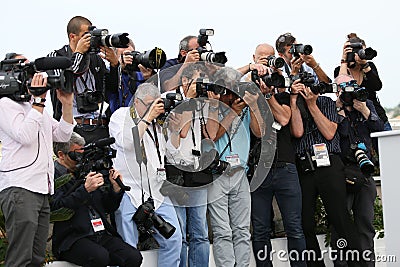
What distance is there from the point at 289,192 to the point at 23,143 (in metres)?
2.64

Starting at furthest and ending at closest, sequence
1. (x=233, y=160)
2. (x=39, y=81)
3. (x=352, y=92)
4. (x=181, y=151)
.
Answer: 1. (x=352, y=92)
2. (x=233, y=160)
3. (x=181, y=151)
4. (x=39, y=81)

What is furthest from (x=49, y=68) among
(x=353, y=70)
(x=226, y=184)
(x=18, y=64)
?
(x=353, y=70)

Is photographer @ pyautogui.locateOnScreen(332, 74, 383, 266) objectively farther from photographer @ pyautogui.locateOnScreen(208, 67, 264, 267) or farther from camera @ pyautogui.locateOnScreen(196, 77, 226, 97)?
camera @ pyautogui.locateOnScreen(196, 77, 226, 97)

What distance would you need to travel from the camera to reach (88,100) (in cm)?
625

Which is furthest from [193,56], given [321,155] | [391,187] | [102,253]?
[391,187]

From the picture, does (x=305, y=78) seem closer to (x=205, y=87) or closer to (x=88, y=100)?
(x=205, y=87)

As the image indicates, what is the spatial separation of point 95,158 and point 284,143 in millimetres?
1973

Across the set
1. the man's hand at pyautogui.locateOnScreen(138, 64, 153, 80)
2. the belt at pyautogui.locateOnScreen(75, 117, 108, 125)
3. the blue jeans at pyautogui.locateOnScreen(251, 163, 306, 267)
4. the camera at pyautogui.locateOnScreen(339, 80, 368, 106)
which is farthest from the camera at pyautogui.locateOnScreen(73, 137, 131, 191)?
the camera at pyautogui.locateOnScreen(339, 80, 368, 106)

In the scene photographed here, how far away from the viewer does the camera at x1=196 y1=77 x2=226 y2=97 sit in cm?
673

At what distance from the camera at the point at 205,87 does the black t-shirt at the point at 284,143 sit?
0.70 m

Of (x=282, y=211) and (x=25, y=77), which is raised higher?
(x=25, y=77)

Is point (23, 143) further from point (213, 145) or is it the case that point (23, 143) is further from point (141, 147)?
point (213, 145)

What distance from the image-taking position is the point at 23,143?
5.45 m

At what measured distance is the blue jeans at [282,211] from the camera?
7.10m
